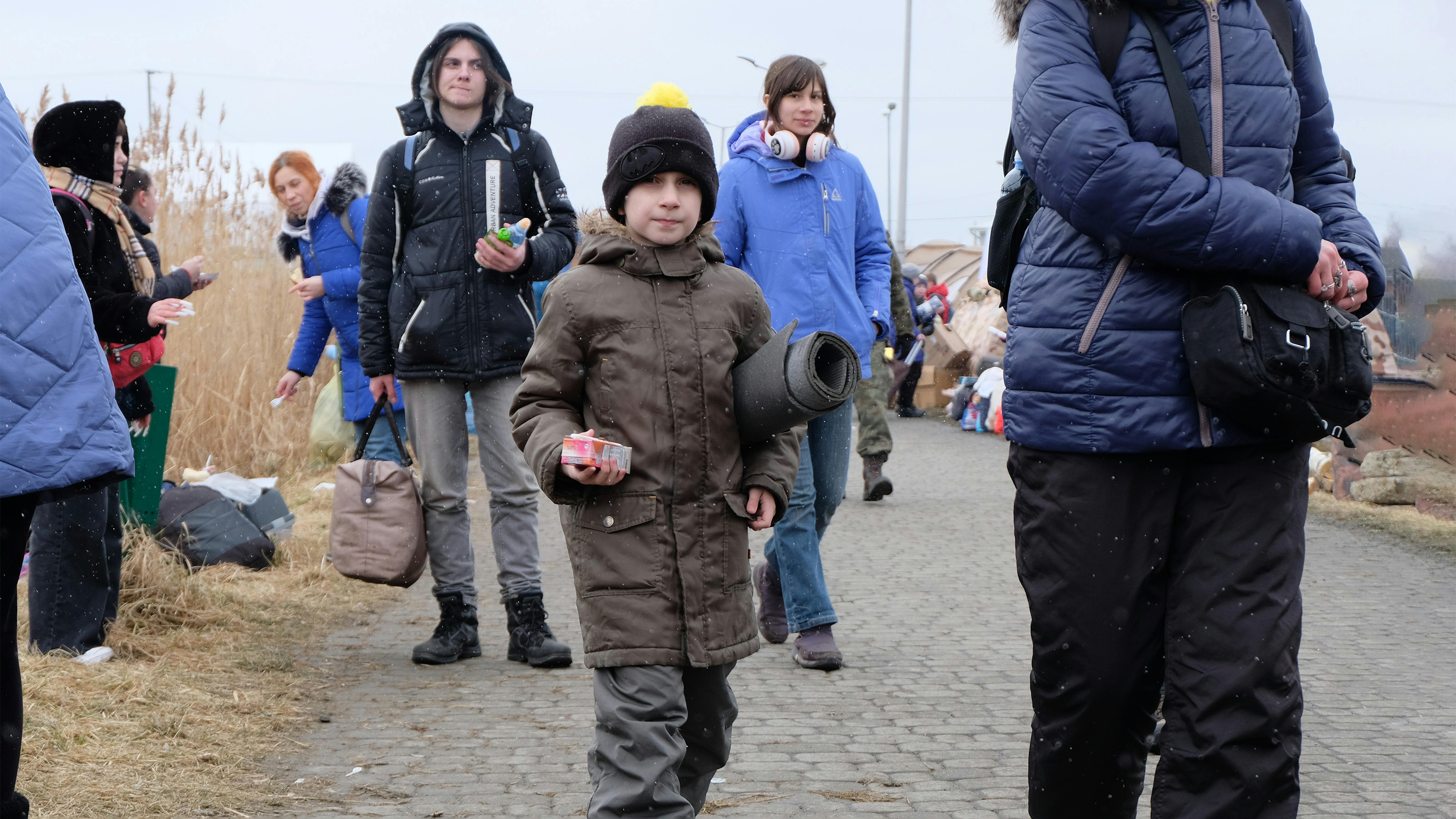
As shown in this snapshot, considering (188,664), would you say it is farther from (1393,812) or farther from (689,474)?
(1393,812)

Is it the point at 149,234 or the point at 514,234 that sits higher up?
the point at 514,234

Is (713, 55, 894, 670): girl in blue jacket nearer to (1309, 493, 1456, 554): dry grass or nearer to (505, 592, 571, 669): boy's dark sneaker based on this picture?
(505, 592, 571, 669): boy's dark sneaker

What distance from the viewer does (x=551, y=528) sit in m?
10.1

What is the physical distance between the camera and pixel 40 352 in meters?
3.22

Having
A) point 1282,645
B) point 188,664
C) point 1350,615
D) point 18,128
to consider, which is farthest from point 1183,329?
point 1350,615

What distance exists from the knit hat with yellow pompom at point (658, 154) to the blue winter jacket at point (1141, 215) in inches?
29.5

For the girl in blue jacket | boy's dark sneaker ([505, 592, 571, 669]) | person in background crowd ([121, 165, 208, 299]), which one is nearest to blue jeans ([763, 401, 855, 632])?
the girl in blue jacket

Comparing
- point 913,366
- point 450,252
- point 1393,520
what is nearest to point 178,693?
point 450,252

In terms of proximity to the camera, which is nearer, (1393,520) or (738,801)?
(738,801)

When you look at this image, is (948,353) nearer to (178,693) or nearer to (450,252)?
(450,252)

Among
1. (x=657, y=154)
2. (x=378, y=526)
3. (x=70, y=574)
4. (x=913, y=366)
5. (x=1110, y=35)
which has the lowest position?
(x=913, y=366)

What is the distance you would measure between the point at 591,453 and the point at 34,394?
1196 millimetres

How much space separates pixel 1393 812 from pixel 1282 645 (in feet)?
3.98

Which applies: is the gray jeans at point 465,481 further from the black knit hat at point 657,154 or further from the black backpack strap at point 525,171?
the black knit hat at point 657,154
